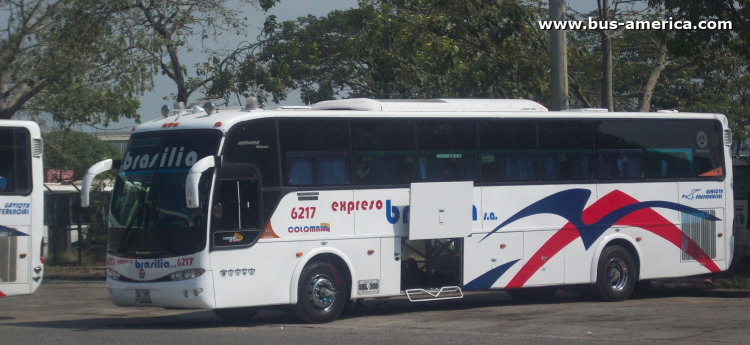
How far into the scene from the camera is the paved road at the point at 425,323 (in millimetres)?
9914

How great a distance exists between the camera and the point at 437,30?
21.9 meters

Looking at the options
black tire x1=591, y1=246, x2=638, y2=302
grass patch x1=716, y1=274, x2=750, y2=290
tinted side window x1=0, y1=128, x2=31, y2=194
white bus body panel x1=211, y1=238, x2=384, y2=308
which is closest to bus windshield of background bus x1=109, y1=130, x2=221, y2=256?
white bus body panel x1=211, y1=238, x2=384, y2=308

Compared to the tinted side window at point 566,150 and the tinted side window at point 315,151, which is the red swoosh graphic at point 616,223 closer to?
the tinted side window at point 566,150

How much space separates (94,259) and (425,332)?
16.8m

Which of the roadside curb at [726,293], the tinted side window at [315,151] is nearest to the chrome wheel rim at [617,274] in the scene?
the roadside curb at [726,293]

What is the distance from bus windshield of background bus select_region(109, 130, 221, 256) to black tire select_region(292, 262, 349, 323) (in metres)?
1.68

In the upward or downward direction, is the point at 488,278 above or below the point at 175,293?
below

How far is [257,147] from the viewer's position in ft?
38.1

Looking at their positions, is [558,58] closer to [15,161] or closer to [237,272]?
[237,272]

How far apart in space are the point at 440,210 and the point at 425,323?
1.88 metres

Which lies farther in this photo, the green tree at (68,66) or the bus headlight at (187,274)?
the green tree at (68,66)

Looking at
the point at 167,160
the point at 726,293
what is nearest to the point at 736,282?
the point at 726,293

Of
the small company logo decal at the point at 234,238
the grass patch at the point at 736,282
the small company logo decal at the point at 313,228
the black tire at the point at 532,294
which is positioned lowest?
the black tire at the point at 532,294

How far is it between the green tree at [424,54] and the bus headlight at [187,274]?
1167 centimetres
